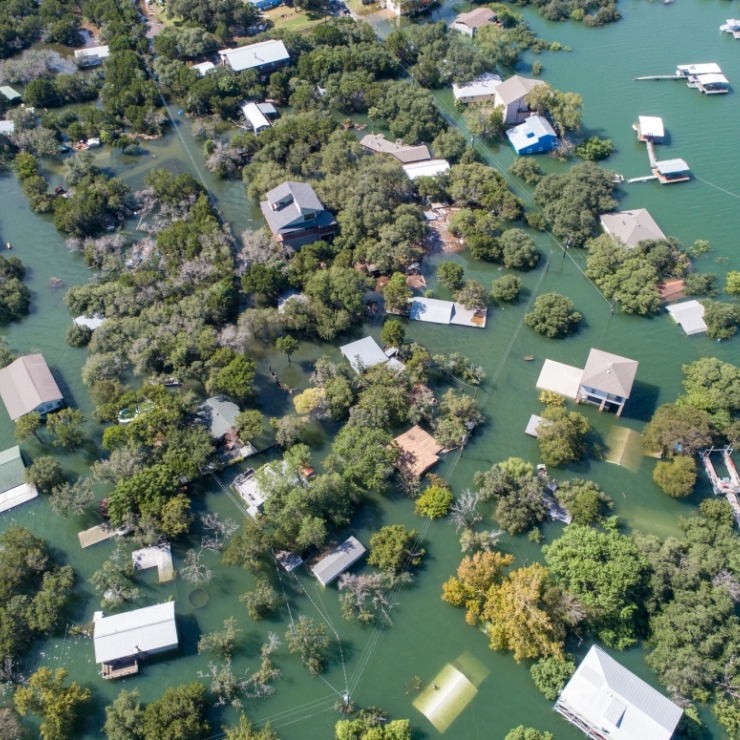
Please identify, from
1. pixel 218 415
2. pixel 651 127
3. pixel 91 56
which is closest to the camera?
pixel 218 415

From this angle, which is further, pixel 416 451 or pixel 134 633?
pixel 416 451

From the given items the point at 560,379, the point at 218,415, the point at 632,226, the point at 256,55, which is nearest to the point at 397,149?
the point at 256,55

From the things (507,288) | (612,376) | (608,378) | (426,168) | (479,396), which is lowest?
(479,396)

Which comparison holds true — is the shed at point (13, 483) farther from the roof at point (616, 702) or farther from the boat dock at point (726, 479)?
the boat dock at point (726, 479)

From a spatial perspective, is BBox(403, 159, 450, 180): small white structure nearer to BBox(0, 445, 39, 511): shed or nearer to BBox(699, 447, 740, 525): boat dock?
BBox(699, 447, 740, 525): boat dock

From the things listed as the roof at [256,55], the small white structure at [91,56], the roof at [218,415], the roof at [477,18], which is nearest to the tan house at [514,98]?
the roof at [477,18]

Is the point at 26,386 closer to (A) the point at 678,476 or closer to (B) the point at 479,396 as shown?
(B) the point at 479,396

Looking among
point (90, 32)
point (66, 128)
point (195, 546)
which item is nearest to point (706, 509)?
point (195, 546)
